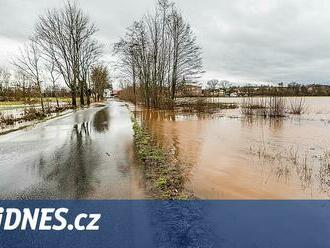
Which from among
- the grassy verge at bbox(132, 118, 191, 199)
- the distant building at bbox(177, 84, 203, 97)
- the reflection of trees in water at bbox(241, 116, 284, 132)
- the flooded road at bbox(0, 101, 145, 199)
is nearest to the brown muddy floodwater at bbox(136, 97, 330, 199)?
the grassy verge at bbox(132, 118, 191, 199)

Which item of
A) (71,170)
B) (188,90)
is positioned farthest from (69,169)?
(188,90)

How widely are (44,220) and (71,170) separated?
10.9ft

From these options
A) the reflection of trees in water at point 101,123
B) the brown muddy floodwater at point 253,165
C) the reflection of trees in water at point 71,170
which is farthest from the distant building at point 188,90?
the reflection of trees in water at point 71,170

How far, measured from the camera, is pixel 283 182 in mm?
7938

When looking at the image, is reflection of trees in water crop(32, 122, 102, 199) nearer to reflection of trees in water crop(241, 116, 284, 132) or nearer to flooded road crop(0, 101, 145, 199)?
flooded road crop(0, 101, 145, 199)

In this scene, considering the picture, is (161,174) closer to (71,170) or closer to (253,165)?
(71,170)

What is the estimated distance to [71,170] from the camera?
8.50m

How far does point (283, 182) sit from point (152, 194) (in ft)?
10.9

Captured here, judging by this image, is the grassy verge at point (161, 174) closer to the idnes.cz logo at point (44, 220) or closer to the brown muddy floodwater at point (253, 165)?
the brown muddy floodwater at point (253, 165)

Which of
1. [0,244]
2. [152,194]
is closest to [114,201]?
[152,194]

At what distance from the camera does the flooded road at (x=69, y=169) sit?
6.66 meters

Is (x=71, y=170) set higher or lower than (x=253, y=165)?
higher

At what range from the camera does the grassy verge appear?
6569 millimetres

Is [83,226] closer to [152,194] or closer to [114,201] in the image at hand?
[114,201]
